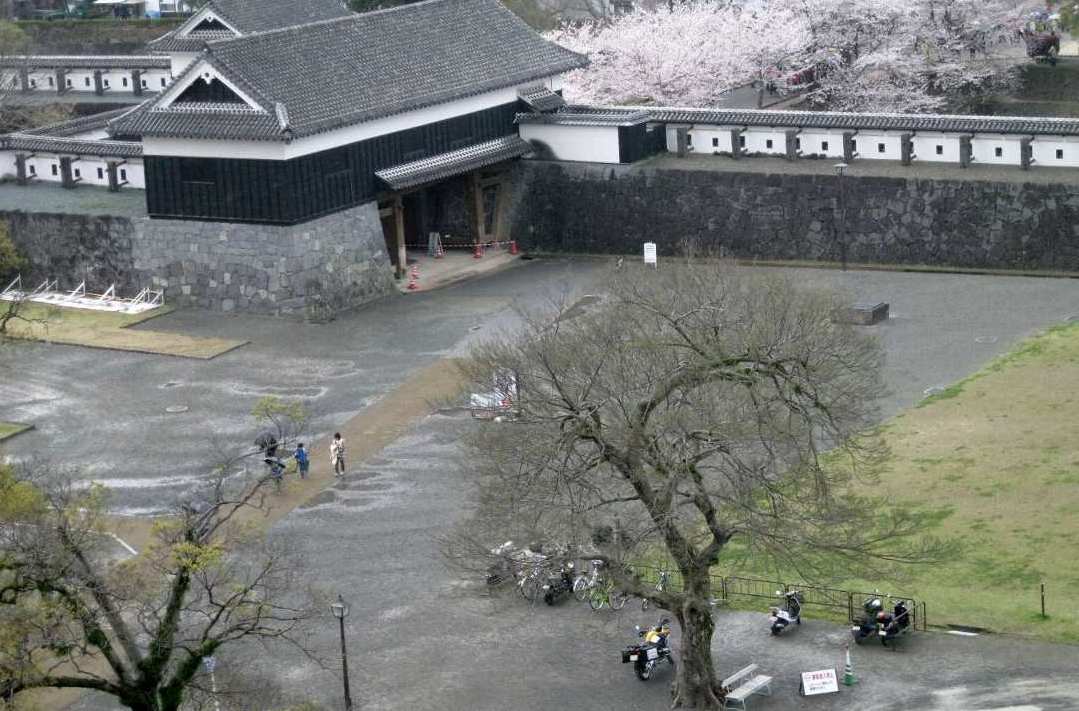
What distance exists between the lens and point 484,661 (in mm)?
25703

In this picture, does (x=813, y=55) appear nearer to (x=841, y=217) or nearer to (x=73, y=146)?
(x=841, y=217)

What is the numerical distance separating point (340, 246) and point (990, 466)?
61.7 feet

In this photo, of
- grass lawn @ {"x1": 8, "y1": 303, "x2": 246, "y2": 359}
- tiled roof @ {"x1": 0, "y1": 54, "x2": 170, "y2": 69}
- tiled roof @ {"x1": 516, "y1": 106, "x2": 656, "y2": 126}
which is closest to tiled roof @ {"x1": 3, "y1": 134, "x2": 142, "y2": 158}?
grass lawn @ {"x1": 8, "y1": 303, "x2": 246, "y2": 359}

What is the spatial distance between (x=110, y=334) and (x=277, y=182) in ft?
17.9

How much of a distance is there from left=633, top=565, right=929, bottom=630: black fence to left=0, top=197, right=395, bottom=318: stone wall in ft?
60.1

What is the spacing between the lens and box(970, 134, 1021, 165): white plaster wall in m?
44.1

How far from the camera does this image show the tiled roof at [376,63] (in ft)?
141

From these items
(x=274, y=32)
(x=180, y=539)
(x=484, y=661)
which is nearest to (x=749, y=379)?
(x=484, y=661)

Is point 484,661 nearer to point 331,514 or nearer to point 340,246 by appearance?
point 331,514

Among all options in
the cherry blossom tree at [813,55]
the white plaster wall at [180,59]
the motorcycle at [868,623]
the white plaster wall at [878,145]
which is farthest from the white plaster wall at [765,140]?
the motorcycle at [868,623]

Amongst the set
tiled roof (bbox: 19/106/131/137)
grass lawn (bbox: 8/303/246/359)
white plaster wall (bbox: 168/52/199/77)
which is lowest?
grass lawn (bbox: 8/303/246/359)

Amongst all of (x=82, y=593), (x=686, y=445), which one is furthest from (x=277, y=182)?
(x=82, y=593)

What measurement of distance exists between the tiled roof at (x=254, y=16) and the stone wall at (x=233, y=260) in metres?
10.1

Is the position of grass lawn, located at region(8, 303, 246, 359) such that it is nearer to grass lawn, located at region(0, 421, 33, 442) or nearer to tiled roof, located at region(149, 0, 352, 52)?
grass lawn, located at region(0, 421, 33, 442)
